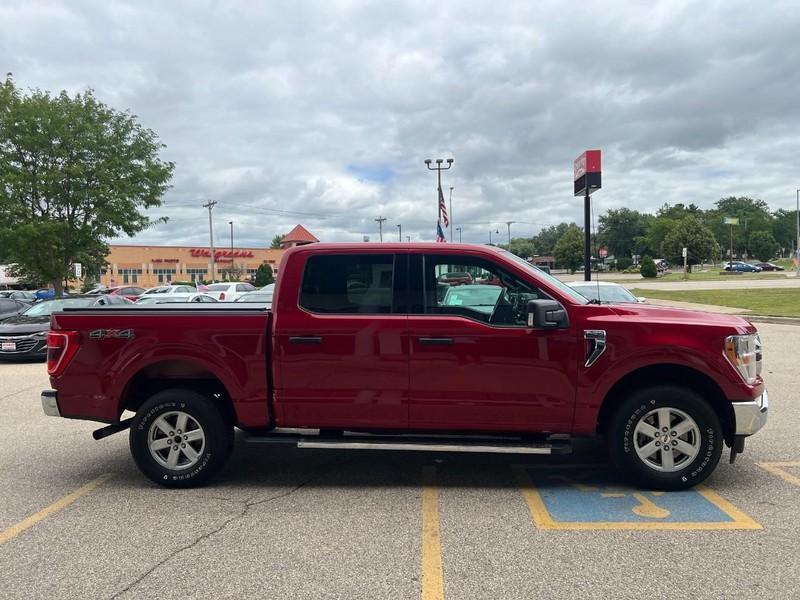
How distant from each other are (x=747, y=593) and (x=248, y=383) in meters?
3.50

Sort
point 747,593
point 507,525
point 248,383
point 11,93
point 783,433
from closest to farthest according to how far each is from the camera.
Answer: point 747,593 < point 507,525 < point 248,383 < point 783,433 < point 11,93

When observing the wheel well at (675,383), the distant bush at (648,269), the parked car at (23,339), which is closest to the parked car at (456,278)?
the wheel well at (675,383)

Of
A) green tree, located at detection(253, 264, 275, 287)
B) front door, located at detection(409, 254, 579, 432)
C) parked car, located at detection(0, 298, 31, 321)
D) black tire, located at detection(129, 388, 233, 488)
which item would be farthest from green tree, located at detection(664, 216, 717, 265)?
black tire, located at detection(129, 388, 233, 488)

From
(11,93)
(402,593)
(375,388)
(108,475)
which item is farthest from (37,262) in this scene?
(402,593)

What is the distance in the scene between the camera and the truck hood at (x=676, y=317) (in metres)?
4.52

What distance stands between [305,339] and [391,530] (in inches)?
60.6

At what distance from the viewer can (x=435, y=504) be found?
175 inches

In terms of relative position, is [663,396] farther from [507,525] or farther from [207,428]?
[207,428]

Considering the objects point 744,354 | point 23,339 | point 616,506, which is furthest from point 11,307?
point 744,354

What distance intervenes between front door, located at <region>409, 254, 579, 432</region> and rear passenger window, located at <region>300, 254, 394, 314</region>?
306 millimetres

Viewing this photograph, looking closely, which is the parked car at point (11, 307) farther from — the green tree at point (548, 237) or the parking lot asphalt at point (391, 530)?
the green tree at point (548, 237)

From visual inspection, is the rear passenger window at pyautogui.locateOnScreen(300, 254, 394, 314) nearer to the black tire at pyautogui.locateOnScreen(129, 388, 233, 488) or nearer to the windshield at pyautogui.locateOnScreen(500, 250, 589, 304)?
the windshield at pyautogui.locateOnScreen(500, 250, 589, 304)

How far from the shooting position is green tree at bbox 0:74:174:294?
21531 mm

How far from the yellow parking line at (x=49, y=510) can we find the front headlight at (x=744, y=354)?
506cm
